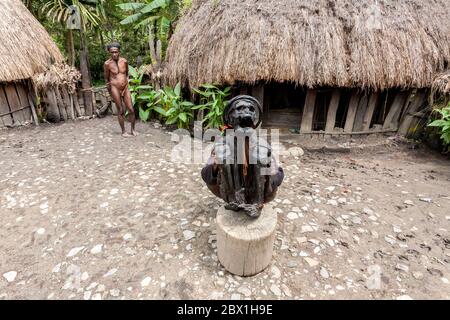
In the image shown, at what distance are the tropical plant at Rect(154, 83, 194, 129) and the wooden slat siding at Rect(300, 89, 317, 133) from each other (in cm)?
247

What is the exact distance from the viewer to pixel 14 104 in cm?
685

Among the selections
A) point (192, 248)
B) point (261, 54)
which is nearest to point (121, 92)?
point (261, 54)

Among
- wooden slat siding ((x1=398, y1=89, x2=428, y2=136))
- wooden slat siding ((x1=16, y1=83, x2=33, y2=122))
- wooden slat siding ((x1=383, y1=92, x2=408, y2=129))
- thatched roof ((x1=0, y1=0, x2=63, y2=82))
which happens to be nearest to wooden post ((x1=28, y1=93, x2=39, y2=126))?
wooden slat siding ((x1=16, y1=83, x2=33, y2=122))

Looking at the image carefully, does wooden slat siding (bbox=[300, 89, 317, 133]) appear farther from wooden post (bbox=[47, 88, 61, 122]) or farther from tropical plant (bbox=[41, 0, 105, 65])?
tropical plant (bbox=[41, 0, 105, 65])

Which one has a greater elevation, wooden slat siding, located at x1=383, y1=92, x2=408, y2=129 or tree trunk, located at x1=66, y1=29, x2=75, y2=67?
tree trunk, located at x1=66, y1=29, x2=75, y2=67

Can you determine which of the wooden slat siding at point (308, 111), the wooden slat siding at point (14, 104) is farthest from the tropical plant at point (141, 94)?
the wooden slat siding at point (308, 111)

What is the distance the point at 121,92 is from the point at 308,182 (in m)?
4.20

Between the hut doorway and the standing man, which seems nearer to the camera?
the standing man

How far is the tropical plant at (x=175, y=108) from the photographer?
20.1 feet

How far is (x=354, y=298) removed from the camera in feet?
8.09

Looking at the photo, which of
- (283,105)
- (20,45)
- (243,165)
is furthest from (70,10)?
(243,165)

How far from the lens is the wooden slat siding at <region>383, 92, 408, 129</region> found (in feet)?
19.7

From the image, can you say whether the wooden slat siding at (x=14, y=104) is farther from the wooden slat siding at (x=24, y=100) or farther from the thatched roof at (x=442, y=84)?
the thatched roof at (x=442, y=84)

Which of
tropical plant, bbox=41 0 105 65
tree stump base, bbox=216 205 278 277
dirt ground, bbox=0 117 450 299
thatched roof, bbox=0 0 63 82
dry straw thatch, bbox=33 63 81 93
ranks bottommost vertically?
dirt ground, bbox=0 117 450 299
